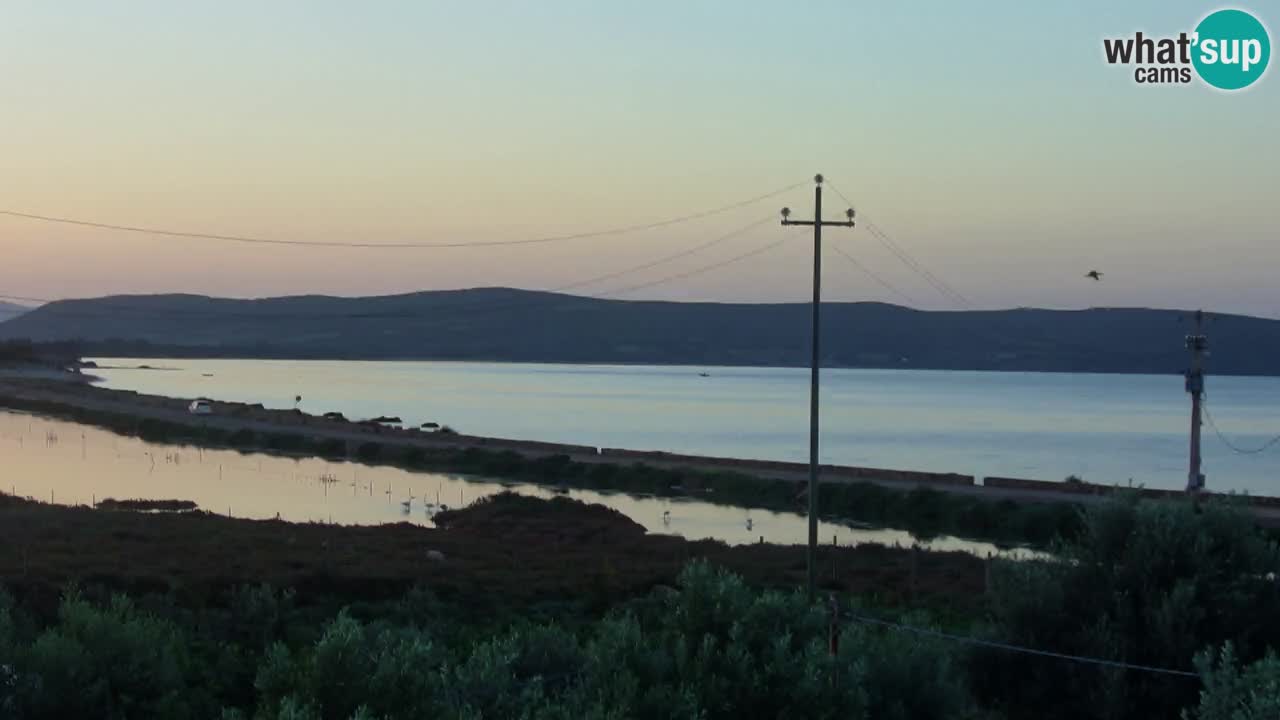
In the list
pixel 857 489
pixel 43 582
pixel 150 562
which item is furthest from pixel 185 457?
pixel 43 582

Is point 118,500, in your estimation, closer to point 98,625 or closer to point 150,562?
point 150,562

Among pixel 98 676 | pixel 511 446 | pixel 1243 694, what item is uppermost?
pixel 1243 694

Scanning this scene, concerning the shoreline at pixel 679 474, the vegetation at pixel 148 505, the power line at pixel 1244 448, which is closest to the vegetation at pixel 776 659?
the shoreline at pixel 679 474

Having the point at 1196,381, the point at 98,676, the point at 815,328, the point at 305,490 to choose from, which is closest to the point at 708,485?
the point at 305,490

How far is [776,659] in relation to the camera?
783cm

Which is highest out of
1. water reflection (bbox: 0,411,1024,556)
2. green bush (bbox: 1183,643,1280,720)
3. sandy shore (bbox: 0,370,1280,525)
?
green bush (bbox: 1183,643,1280,720)

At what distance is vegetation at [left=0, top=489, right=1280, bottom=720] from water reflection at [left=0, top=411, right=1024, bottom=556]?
2723cm

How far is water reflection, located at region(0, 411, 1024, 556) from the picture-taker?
149 ft

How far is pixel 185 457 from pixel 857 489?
38.6 metres

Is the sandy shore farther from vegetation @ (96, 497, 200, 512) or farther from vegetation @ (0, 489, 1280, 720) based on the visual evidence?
vegetation @ (0, 489, 1280, 720)

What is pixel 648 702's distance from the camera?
7434 millimetres

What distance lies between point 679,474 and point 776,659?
50827 mm

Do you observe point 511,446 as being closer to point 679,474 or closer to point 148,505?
point 679,474

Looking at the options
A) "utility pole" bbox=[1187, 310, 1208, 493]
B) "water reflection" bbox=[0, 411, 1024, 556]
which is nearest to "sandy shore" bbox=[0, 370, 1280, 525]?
"utility pole" bbox=[1187, 310, 1208, 493]
